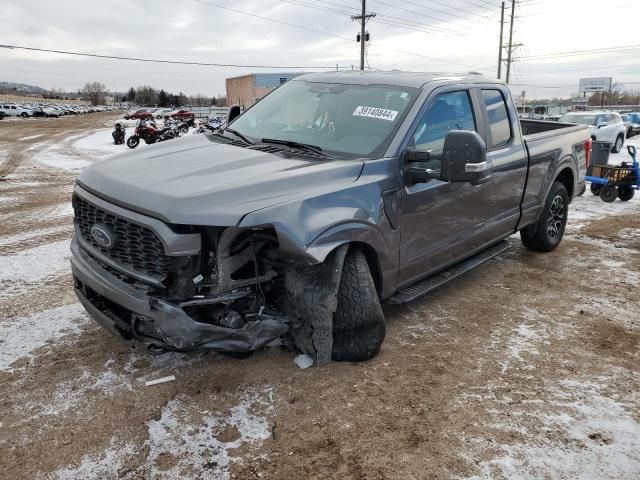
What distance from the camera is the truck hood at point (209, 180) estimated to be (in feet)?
9.03

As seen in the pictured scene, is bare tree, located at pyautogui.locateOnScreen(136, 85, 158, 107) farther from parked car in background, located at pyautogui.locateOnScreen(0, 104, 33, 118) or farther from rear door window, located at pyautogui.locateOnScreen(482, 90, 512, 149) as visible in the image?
rear door window, located at pyautogui.locateOnScreen(482, 90, 512, 149)

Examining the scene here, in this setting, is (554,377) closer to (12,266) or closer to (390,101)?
(390,101)

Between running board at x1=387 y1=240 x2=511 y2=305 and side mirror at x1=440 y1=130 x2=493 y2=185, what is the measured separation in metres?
0.99

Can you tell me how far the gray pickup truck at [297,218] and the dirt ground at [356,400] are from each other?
348 millimetres

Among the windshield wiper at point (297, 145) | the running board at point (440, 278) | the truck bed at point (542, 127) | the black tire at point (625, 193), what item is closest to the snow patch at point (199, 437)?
the running board at point (440, 278)

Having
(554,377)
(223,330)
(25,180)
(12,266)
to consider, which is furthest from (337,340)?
(25,180)

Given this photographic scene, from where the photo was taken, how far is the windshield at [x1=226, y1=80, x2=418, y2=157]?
375 centimetres

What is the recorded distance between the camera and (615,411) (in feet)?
10.2

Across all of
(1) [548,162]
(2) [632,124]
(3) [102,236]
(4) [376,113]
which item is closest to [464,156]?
(4) [376,113]

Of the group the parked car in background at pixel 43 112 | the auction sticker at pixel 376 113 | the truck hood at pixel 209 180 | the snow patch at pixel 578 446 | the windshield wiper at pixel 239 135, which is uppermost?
the parked car in background at pixel 43 112

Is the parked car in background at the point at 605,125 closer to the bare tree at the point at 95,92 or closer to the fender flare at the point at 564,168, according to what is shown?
the fender flare at the point at 564,168

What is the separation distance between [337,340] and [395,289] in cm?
64

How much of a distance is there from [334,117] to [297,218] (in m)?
1.39

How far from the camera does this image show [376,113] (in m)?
3.87
